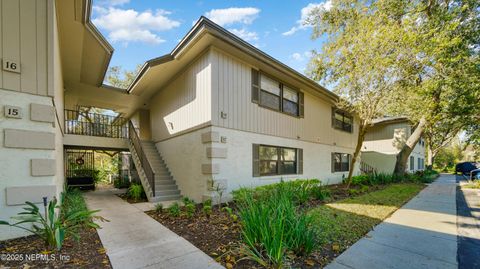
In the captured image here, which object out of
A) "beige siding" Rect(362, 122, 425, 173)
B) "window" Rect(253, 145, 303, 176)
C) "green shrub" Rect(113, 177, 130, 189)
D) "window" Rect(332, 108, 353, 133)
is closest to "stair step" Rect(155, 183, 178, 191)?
"window" Rect(253, 145, 303, 176)

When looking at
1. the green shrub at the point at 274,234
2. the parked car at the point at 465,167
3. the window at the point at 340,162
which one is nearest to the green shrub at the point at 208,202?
the green shrub at the point at 274,234

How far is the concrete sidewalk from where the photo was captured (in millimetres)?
3074

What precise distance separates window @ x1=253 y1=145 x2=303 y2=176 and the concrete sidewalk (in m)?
4.06

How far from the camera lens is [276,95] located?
888 cm

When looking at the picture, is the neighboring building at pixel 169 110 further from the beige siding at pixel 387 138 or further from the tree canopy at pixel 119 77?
the tree canopy at pixel 119 77

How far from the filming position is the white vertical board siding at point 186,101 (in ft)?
22.2

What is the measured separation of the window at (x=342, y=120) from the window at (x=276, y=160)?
444 centimetres

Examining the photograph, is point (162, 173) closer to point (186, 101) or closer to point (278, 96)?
point (186, 101)

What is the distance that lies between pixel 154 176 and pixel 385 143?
61.8 ft

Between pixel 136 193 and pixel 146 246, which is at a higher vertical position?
pixel 146 246

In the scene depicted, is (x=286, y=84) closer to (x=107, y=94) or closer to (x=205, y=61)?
(x=205, y=61)

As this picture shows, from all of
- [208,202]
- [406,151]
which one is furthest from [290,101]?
[406,151]

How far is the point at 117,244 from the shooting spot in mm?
3764

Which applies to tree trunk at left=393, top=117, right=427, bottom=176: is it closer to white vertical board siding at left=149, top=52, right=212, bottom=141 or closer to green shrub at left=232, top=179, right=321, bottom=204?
green shrub at left=232, top=179, right=321, bottom=204
